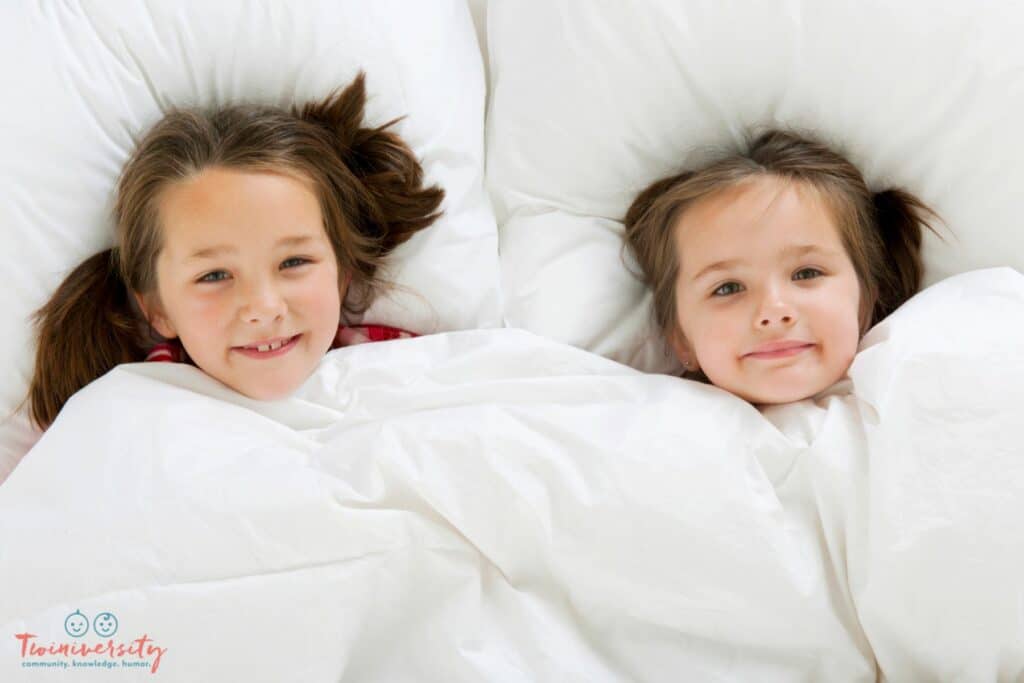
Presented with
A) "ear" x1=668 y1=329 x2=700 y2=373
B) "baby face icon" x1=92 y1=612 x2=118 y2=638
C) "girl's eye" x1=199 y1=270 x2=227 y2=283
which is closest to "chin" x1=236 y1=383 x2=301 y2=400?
"girl's eye" x1=199 y1=270 x2=227 y2=283

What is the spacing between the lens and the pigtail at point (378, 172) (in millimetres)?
1329

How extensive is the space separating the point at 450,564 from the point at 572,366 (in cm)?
29

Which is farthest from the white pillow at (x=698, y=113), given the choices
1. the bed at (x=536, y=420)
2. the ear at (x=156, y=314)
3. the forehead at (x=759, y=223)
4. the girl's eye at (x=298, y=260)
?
the ear at (x=156, y=314)

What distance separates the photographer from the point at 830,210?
128 cm

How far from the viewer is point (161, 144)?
126cm

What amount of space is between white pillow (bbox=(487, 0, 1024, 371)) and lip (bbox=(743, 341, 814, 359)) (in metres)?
0.17

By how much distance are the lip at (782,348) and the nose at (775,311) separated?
0.08 ft

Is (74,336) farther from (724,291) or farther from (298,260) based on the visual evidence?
(724,291)

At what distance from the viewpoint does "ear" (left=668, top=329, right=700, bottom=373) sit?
1359 millimetres

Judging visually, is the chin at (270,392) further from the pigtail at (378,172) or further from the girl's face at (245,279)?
the pigtail at (378,172)

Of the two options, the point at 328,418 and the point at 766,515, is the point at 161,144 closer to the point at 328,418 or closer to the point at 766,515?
the point at 328,418

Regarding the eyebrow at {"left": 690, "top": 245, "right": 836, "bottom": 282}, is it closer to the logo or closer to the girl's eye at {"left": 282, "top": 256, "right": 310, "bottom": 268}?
the girl's eye at {"left": 282, "top": 256, "right": 310, "bottom": 268}

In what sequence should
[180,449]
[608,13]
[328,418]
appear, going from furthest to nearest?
[608,13], [328,418], [180,449]

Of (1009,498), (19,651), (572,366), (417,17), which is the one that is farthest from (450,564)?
(417,17)
